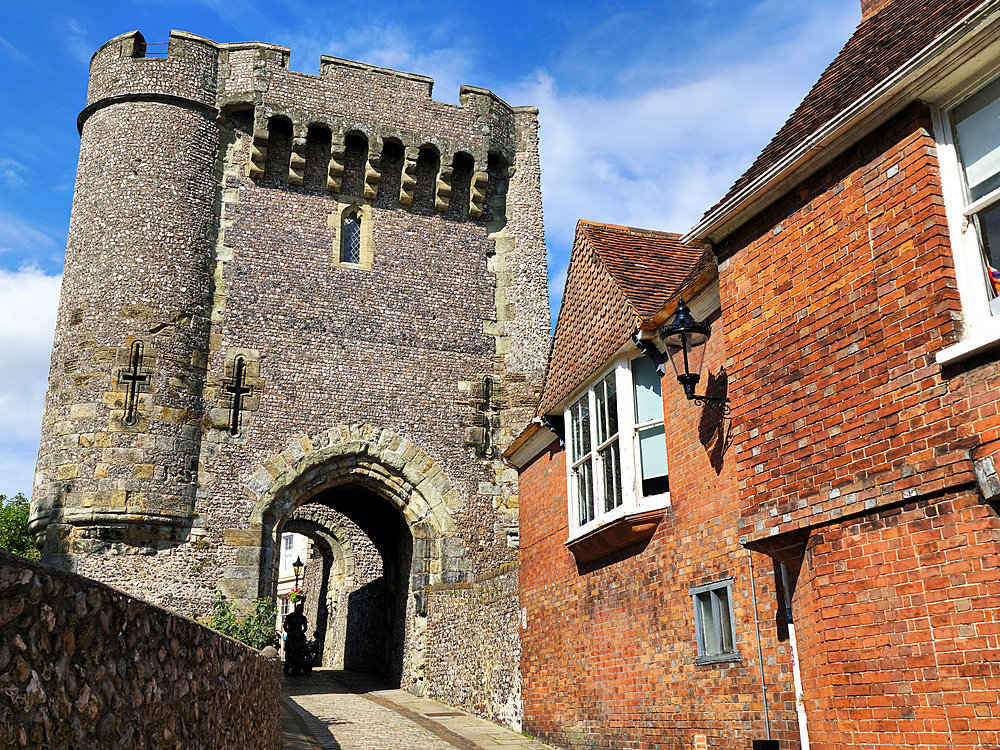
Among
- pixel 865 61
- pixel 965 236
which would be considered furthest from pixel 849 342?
pixel 865 61

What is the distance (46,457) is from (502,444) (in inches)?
374

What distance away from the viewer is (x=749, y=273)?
22.4 ft

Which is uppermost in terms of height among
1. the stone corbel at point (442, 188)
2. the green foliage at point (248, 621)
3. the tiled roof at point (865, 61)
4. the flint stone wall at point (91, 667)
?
the stone corbel at point (442, 188)

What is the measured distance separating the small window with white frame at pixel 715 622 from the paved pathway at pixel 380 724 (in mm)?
3939

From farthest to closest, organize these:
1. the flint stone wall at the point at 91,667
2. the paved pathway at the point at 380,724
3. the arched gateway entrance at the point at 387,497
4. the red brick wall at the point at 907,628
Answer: the arched gateway entrance at the point at 387,497
the paved pathway at the point at 380,724
the red brick wall at the point at 907,628
the flint stone wall at the point at 91,667

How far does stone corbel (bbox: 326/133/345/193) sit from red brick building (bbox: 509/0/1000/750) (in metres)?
13.8

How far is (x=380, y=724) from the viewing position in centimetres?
1288

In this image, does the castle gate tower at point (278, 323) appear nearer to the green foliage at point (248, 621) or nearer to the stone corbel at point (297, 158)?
the stone corbel at point (297, 158)

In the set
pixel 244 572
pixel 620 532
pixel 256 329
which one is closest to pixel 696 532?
pixel 620 532

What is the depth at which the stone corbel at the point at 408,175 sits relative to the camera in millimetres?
20438

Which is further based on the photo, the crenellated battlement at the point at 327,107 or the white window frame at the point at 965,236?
the crenellated battlement at the point at 327,107

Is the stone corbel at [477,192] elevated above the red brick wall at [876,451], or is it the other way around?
the stone corbel at [477,192]

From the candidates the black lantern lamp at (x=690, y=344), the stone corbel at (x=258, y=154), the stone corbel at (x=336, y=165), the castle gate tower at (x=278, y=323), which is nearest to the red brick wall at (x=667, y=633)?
the black lantern lamp at (x=690, y=344)

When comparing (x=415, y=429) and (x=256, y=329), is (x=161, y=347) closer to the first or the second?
(x=256, y=329)
